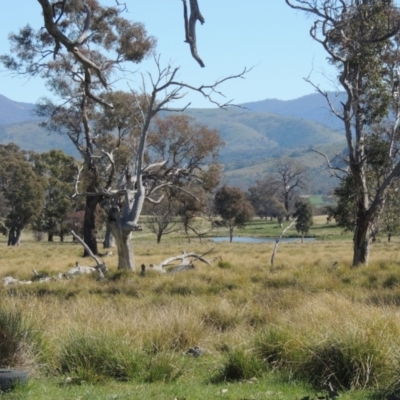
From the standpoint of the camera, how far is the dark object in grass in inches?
230

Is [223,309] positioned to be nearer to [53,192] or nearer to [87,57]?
[87,57]

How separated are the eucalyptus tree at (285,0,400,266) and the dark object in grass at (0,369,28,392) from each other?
1275 cm

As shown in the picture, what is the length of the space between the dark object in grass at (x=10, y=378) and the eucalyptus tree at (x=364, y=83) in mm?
12746

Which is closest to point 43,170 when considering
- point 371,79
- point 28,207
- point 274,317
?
point 28,207

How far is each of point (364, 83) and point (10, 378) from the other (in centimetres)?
1640

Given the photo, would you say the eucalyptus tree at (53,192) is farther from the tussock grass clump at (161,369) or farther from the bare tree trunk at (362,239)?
the tussock grass clump at (161,369)

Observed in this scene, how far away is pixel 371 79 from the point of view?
19781 mm

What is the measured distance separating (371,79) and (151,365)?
15.1 m

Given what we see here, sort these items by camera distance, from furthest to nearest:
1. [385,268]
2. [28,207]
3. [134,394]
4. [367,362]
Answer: [28,207], [385,268], [367,362], [134,394]

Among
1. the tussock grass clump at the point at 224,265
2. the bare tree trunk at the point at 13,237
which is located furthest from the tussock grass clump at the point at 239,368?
the bare tree trunk at the point at 13,237

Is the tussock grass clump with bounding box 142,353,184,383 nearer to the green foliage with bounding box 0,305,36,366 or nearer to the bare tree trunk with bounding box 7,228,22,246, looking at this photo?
the green foliage with bounding box 0,305,36,366

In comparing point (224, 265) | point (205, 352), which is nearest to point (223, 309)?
point (205, 352)

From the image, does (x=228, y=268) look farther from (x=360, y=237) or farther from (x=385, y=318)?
(x=385, y=318)

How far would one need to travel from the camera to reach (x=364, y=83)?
65.9 ft
